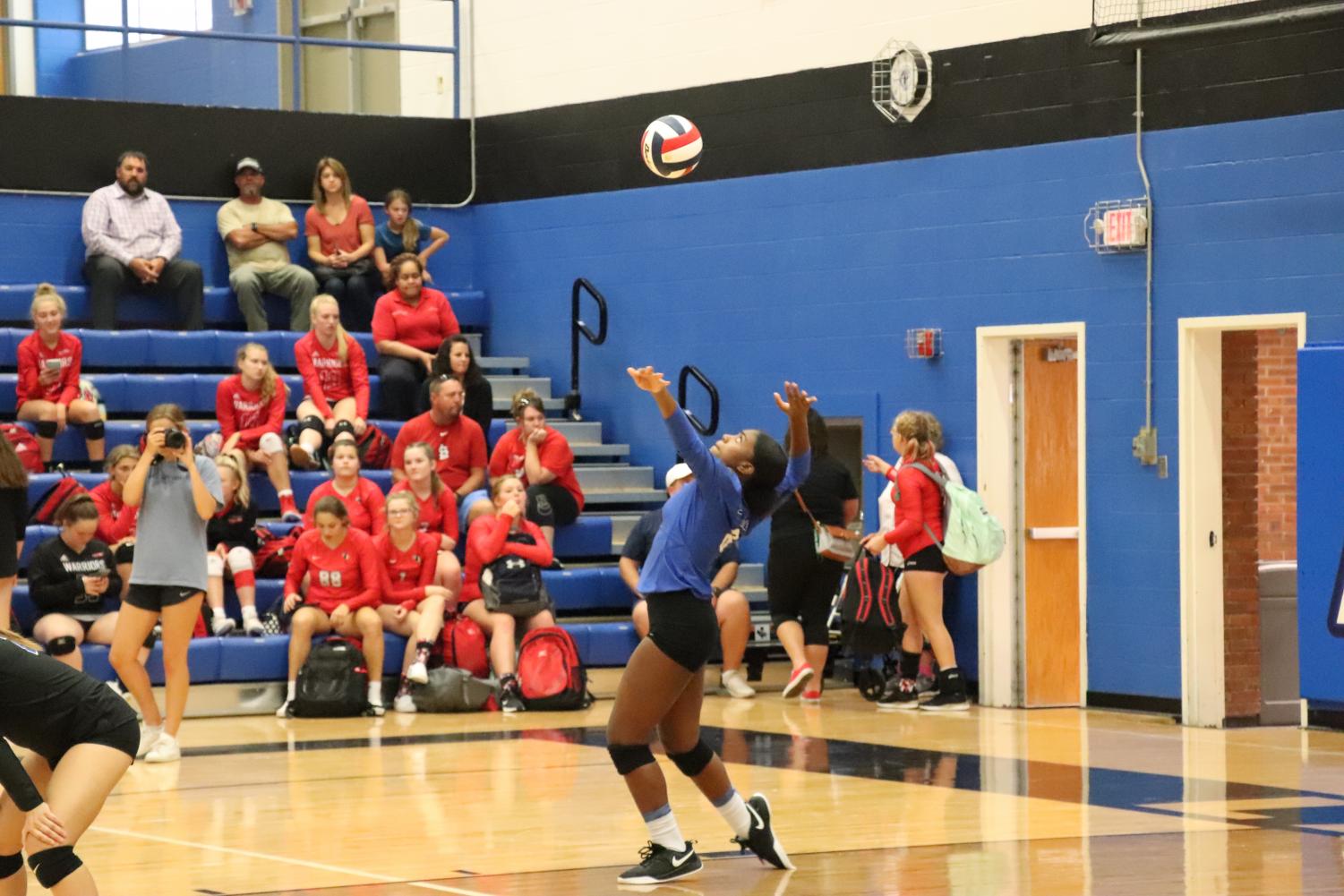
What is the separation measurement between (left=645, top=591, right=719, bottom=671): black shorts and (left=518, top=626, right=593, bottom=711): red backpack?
5.72m

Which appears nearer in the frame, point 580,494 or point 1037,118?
point 1037,118

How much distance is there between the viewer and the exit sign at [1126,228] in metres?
12.9

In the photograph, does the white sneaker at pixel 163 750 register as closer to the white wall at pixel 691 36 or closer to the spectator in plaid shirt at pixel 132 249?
the spectator in plaid shirt at pixel 132 249

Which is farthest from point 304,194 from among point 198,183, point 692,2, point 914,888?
point 914,888

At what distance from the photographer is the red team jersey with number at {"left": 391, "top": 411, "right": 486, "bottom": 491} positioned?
48.5 ft

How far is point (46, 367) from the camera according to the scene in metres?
14.1

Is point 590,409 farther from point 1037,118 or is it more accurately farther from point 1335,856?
point 1335,856

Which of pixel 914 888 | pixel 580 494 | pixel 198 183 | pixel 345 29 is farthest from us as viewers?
pixel 345 29

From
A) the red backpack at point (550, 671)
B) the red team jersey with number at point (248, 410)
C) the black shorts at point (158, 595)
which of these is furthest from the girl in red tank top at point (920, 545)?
the black shorts at point (158, 595)

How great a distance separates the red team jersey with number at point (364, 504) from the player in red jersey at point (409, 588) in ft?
0.96

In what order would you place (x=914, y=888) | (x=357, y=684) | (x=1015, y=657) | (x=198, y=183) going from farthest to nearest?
(x=198, y=183) < (x=1015, y=657) < (x=357, y=684) < (x=914, y=888)

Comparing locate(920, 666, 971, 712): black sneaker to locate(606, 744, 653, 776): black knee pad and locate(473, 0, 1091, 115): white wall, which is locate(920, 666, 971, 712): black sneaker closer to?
locate(473, 0, 1091, 115): white wall

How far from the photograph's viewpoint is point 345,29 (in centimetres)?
1902

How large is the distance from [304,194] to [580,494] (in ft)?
13.2
